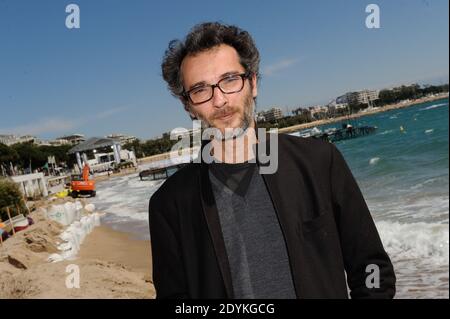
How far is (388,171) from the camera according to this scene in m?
26.5

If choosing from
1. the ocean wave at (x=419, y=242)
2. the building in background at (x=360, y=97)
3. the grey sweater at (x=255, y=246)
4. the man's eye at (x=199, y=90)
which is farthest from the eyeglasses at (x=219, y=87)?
the building in background at (x=360, y=97)

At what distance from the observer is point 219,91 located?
1.70 metres

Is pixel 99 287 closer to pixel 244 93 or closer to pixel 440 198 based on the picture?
pixel 244 93

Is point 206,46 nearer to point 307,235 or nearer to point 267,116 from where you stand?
point 307,235

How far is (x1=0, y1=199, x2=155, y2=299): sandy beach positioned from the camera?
665cm

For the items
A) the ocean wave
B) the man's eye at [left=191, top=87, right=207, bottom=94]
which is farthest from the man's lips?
the ocean wave

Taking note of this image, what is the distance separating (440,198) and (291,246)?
604 inches

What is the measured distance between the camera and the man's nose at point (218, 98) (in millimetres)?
1688

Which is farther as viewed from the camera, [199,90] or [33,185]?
[33,185]

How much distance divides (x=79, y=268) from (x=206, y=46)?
25.1 feet

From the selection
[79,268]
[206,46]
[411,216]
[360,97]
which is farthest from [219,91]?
[360,97]

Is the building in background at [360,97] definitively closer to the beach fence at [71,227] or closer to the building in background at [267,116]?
the building in background at [267,116]
